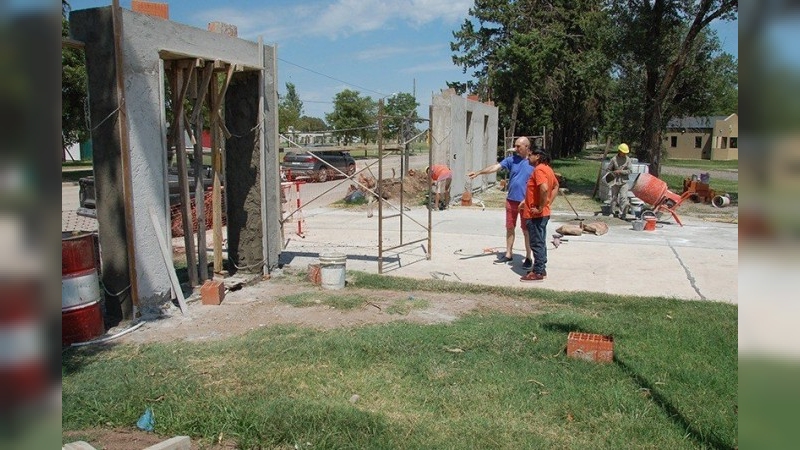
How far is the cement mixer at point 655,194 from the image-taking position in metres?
14.0

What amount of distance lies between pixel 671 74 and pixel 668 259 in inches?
426

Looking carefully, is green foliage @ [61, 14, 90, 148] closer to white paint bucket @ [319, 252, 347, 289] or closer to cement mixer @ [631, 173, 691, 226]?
white paint bucket @ [319, 252, 347, 289]

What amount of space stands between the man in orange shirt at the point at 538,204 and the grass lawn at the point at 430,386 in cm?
219

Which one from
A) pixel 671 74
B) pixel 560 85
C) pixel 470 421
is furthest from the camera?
pixel 560 85

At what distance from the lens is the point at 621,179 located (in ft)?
49.3

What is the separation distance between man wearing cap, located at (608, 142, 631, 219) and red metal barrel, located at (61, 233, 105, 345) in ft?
40.2

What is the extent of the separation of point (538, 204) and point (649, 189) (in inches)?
269

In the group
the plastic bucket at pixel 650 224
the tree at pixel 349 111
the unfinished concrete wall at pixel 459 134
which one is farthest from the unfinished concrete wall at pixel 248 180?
the tree at pixel 349 111

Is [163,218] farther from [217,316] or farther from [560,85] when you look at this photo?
[560,85]

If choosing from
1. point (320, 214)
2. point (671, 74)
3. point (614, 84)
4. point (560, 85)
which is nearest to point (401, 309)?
point (320, 214)

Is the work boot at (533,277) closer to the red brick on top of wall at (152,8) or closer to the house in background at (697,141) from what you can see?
the red brick on top of wall at (152,8)

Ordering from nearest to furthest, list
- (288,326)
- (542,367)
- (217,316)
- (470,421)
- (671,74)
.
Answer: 1. (470,421)
2. (542,367)
3. (288,326)
4. (217,316)
5. (671,74)

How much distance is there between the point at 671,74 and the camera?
62.0 feet

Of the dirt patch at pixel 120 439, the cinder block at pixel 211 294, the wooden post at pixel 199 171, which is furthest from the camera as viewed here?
the wooden post at pixel 199 171
